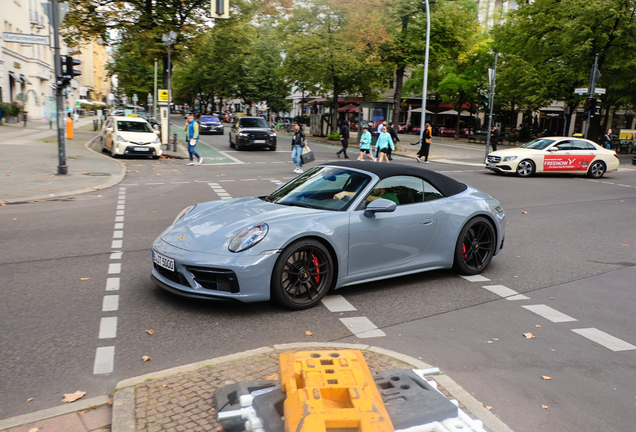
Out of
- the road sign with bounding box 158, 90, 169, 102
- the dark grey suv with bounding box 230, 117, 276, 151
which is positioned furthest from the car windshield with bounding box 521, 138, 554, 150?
the road sign with bounding box 158, 90, 169, 102

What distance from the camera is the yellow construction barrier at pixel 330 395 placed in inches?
107

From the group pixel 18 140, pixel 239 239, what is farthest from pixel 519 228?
pixel 18 140

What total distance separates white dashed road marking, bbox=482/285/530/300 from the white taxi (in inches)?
563

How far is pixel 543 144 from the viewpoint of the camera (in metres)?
20.2

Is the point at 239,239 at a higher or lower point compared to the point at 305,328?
higher

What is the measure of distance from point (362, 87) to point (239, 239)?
120 feet

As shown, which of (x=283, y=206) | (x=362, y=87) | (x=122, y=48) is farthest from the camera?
(x=362, y=87)

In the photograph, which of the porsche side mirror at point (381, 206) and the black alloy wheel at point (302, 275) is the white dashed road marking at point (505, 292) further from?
the black alloy wheel at point (302, 275)

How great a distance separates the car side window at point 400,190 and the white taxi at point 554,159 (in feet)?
47.9

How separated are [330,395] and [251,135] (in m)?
26.9

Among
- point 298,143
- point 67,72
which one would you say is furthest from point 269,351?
point 298,143

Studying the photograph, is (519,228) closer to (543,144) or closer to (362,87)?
(543,144)

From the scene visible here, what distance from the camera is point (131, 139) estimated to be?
22.1m

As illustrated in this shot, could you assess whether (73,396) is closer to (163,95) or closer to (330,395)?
(330,395)
